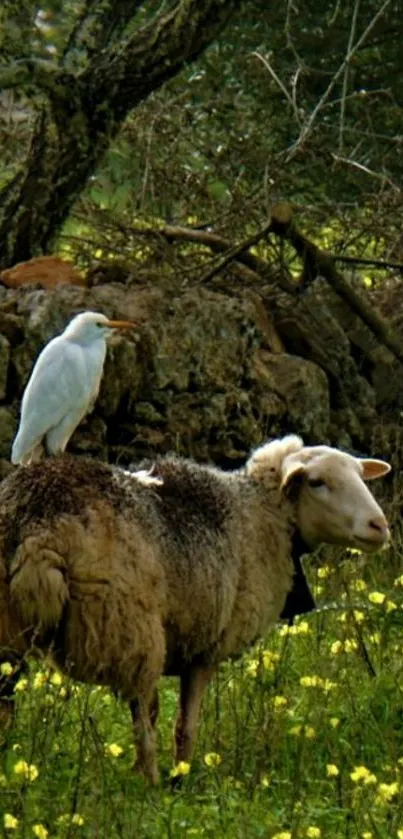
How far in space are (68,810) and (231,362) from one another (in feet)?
19.1

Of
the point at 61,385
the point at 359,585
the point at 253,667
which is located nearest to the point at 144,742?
the point at 253,667

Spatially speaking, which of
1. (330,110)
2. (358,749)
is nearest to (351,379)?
(330,110)

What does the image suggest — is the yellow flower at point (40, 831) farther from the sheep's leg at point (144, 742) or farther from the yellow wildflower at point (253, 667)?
the yellow wildflower at point (253, 667)

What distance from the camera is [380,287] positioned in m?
14.6

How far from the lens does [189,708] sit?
26.6 ft

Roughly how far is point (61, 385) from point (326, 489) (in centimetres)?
264

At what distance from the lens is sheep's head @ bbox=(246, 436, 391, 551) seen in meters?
8.36

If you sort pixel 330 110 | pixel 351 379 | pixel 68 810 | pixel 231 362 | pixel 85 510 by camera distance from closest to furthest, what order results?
pixel 68 810 < pixel 85 510 < pixel 231 362 < pixel 351 379 < pixel 330 110

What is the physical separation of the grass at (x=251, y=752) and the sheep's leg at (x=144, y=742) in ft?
0.21

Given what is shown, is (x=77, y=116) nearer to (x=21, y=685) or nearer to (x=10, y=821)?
(x=21, y=685)

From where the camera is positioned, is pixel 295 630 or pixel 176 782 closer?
pixel 176 782

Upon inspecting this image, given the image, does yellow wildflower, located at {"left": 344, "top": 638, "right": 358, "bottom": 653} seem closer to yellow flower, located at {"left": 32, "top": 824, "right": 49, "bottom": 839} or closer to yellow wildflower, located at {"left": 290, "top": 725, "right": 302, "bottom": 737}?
yellow wildflower, located at {"left": 290, "top": 725, "right": 302, "bottom": 737}

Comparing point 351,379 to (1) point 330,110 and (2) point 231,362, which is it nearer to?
(2) point 231,362

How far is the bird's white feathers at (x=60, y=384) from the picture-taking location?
35.5 feet
